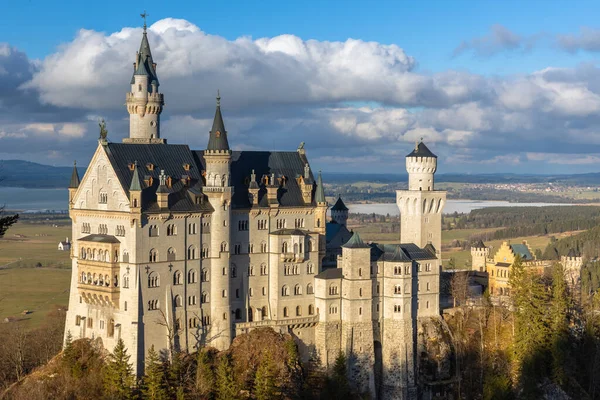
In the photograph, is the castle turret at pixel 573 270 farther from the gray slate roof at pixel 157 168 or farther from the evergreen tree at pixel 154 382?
the evergreen tree at pixel 154 382

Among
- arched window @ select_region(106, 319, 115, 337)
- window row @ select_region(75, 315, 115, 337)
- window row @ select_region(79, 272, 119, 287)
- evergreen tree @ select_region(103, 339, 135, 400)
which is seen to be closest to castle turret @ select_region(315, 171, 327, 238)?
window row @ select_region(79, 272, 119, 287)

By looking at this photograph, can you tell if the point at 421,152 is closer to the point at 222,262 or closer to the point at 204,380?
the point at 222,262

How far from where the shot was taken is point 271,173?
9244 cm

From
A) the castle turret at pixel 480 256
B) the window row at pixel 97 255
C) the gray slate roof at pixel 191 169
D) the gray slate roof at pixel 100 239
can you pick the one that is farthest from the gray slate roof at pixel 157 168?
the castle turret at pixel 480 256

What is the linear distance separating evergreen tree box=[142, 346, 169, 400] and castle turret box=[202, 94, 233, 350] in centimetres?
793

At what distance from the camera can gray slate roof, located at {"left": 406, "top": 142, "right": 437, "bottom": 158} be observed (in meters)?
102

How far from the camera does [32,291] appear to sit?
15738 cm

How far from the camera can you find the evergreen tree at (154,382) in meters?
76.1

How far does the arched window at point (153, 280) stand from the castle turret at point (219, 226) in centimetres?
575

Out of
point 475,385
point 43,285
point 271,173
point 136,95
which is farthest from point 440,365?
point 43,285

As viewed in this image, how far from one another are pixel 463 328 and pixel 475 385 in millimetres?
6195

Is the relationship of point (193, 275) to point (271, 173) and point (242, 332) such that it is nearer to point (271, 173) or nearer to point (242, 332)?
point (242, 332)

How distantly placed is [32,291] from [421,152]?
268 feet

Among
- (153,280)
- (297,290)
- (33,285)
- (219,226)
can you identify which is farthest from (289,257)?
(33,285)
